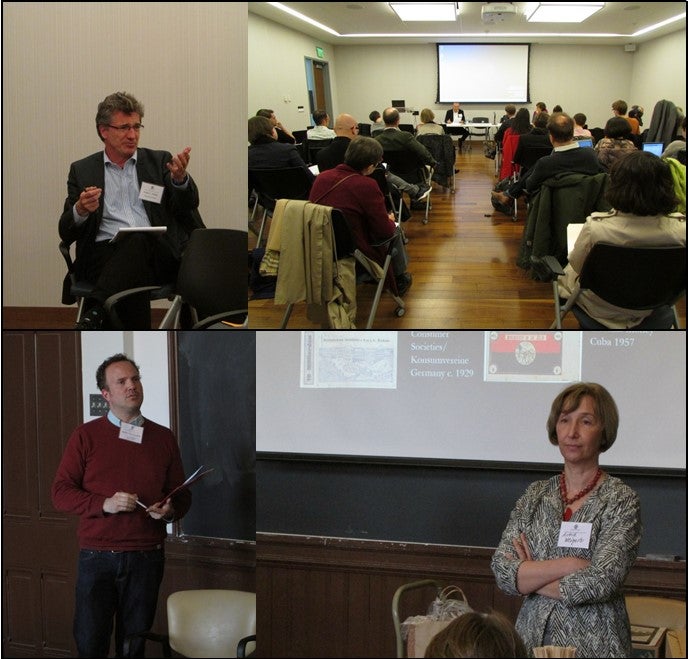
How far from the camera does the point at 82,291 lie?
7.76 ft

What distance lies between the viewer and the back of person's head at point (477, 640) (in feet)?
7.31

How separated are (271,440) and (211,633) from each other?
2.63ft

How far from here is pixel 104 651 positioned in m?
3.15

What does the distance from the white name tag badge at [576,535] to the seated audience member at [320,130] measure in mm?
1313

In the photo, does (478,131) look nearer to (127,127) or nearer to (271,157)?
(271,157)

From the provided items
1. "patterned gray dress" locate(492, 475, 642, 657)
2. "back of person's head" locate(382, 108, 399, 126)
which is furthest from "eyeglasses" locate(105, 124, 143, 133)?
"patterned gray dress" locate(492, 475, 642, 657)

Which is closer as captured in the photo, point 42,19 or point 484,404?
point 42,19

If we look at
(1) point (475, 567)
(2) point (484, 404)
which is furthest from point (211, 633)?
(2) point (484, 404)

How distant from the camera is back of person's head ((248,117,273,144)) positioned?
83.7 inches

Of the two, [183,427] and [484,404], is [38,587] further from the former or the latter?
[484,404]

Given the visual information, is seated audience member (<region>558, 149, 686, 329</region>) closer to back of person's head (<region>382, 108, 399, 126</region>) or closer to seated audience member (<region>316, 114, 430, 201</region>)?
seated audience member (<region>316, 114, 430, 201</region>)

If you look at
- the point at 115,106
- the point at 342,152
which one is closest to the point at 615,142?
the point at 342,152

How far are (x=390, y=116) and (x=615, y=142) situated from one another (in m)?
0.57

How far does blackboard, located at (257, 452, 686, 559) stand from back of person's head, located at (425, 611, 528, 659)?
1161 mm
